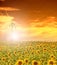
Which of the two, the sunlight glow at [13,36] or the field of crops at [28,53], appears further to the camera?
the sunlight glow at [13,36]

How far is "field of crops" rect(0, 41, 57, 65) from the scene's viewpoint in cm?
191

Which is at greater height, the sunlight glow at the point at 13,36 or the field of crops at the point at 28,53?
Result: the sunlight glow at the point at 13,36

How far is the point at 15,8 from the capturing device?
2.15m

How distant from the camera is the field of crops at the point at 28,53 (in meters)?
1.91

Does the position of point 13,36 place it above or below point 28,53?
above

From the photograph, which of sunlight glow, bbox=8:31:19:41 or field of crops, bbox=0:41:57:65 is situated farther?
sunlight glow, bbox=8:31:19:41

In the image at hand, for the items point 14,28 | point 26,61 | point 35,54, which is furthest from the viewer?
point 14,28

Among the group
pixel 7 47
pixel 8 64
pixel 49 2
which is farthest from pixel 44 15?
pixel 8 64

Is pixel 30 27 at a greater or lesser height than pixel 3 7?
lesser

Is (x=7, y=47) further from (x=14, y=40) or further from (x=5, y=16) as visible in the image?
(x=5, y=16)

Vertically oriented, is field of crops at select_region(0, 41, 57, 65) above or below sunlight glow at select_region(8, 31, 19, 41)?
below

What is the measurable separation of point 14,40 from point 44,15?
1.30 feet

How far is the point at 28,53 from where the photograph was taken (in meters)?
2.01

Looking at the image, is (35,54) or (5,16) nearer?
(35,54)
